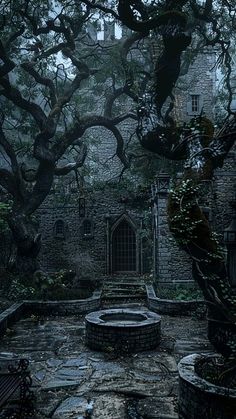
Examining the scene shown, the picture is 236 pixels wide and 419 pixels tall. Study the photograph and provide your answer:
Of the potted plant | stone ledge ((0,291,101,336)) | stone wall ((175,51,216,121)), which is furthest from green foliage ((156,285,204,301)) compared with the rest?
stone wall ((175,51,216,121))

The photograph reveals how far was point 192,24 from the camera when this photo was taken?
14742 mm

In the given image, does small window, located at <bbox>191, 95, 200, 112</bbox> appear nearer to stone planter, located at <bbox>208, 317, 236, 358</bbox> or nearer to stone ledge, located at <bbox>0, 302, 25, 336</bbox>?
stone ledge, located at <bbox>0, 302, 25, 336</bbox>

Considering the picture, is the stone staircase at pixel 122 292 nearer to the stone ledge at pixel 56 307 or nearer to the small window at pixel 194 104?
the stone ledge at pixel 56 307

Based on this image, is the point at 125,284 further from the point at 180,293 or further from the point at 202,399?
the point at 202,399

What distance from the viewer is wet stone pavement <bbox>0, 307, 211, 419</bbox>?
6.32 metres

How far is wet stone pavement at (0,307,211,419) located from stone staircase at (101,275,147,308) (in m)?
3.49

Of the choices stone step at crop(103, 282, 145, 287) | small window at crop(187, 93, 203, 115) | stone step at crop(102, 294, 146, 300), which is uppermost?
small window at crop(187, 93, 203, 115)

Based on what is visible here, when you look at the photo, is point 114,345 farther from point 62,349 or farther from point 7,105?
point 7,105

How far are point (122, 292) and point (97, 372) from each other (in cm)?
891

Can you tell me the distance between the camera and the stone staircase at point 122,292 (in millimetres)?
15817

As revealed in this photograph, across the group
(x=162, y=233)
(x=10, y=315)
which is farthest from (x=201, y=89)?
(x=10, y=315)

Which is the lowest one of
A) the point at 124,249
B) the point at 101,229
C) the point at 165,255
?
the point at 165,255

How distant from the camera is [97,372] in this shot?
8.09 metres

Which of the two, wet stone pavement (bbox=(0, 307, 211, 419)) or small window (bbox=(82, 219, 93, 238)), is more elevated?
small window (bbox=(82, 219, 93, 238))
